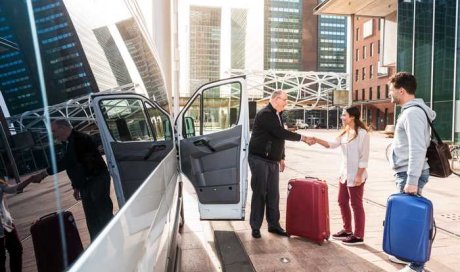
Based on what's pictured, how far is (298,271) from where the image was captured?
3.52 m

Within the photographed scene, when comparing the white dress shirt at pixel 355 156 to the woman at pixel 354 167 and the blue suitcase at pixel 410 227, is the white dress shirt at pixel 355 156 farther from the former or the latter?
the blue suitcase at pixel 410 227

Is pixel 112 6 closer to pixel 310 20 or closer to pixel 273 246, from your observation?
Result: pixel 273 246

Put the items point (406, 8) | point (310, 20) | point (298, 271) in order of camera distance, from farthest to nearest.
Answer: point (310, 20)
point (406, 8)
point (298, 271)

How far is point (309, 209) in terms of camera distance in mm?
4199

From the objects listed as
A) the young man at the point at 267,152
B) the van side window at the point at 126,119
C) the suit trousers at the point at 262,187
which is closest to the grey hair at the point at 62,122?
the van side window at the point at 126,119

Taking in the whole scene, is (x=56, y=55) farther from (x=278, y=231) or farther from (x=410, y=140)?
(x=278, y=231)

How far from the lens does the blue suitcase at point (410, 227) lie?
9.80ft

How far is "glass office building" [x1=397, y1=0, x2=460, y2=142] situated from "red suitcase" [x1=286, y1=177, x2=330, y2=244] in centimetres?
1353

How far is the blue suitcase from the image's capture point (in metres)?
2.99

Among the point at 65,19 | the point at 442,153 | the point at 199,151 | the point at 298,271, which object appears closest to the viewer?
the point at 65,19

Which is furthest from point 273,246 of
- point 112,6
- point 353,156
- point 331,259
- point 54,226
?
point 54,226

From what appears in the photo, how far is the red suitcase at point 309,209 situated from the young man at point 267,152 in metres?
0.30

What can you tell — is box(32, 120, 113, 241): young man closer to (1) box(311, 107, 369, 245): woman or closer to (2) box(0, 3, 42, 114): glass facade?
(2) box(0, 3, 42, 114): glass facade

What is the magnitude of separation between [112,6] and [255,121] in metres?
3.07
